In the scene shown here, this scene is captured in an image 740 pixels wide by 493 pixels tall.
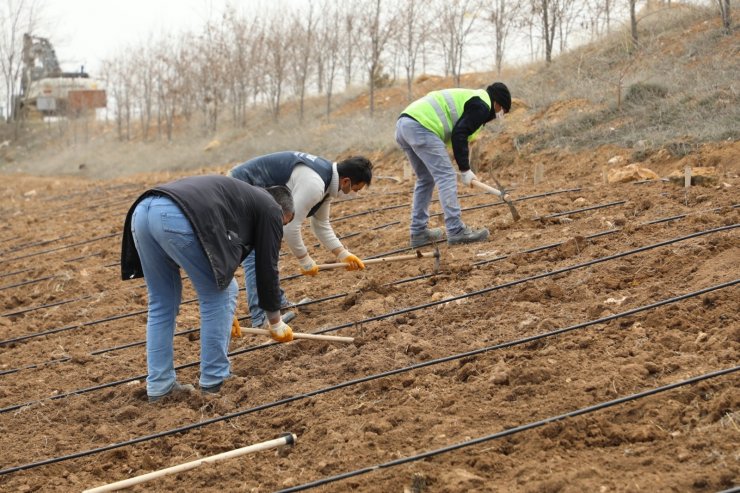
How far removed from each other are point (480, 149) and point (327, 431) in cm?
722

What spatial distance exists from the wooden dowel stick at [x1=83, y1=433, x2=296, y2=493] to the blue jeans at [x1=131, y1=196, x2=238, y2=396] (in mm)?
707

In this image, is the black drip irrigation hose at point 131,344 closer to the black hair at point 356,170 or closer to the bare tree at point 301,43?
the black hair at point 356,170

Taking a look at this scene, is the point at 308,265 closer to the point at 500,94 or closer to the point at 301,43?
the point at 500,94

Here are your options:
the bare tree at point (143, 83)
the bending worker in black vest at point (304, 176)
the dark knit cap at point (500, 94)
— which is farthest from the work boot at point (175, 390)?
the bare tree at point (143, 83)

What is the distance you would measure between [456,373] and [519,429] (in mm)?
812

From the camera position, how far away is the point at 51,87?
3225 centimetres

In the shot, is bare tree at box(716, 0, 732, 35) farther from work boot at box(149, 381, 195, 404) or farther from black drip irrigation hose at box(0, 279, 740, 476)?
work boot at box(149, 381, 195, 404)

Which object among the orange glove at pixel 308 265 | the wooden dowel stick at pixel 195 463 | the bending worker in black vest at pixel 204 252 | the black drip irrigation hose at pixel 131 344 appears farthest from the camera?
the orange glove at pixel 308 265

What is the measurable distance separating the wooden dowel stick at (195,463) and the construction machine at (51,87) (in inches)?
1228

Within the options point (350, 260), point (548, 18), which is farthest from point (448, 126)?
point (548, 18)

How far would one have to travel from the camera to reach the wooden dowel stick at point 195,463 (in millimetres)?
2816

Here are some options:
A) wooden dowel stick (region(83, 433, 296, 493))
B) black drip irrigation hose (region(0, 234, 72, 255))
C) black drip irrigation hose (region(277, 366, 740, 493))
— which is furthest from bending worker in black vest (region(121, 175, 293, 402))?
black drip irrigation hose (region(0, 234, 72, 255))

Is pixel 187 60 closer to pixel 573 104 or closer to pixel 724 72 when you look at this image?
pixel 573 104

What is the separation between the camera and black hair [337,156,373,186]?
14.2 feet
